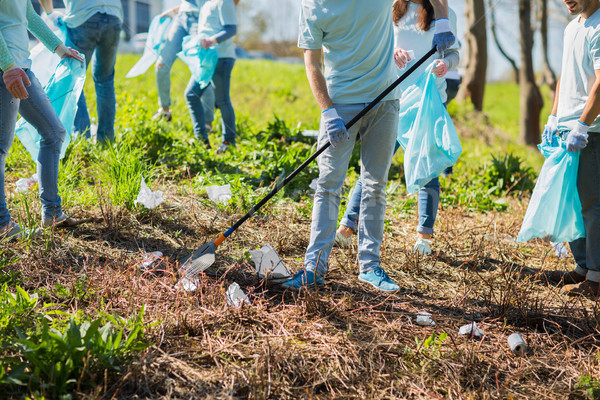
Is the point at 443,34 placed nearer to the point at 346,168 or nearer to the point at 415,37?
the point at 415,37

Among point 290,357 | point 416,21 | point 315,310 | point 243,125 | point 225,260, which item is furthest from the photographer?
point 243,125

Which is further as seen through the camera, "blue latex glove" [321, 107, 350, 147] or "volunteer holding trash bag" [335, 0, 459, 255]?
"volunteer holding trash bag" [335, 0, 459, 255]

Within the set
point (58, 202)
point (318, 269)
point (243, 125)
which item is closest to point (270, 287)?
point (318, 269)

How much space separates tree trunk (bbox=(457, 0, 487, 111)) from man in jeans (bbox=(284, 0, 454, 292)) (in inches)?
296

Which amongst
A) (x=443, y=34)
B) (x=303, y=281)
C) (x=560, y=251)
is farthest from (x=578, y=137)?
(x=303, y=281)

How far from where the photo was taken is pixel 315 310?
253cm

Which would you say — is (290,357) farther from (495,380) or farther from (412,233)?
(412,233)

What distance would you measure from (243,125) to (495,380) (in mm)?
4507

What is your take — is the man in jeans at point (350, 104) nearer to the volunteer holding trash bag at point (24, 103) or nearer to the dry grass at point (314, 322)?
the dry grass at point (314, 322)

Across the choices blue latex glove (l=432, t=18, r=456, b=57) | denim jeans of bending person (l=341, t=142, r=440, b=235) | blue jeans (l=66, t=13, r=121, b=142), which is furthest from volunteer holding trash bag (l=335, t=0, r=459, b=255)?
blue jeans (l=66, t=13, r=121, b=142)

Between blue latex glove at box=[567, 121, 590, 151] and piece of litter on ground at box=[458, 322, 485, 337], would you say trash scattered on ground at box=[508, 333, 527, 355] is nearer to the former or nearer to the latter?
piece of litter on ground at box=[458, 322, 485, 337]

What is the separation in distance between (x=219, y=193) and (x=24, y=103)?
143 centimetres

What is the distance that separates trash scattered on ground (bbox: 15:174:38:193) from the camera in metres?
3.76

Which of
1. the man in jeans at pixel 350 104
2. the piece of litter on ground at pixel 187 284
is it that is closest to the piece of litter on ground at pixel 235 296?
the piece of litter on ground at pixel 187 284
